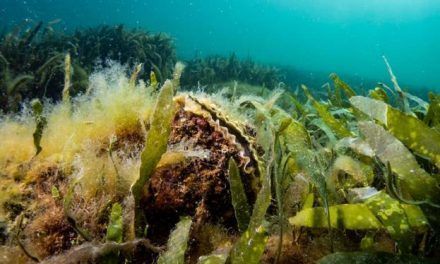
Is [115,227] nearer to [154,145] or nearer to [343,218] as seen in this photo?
[154,145]

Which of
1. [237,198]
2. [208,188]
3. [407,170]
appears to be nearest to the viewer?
[407,170]

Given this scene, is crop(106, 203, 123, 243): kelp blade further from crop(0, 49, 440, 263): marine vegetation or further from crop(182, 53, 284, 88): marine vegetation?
crop(182, 53, 284, 88): marine vegetation

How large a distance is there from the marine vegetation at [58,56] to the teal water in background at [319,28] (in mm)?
110779

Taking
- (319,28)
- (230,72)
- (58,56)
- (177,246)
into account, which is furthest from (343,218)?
(319,28)

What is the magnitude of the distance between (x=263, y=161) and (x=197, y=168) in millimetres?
366

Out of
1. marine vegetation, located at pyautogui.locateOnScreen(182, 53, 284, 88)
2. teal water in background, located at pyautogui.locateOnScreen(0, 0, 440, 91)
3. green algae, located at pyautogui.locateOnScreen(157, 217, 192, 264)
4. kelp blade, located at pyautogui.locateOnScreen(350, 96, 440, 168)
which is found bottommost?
green algae, located at pyautogui.locateOnScreen(157, 217, 192, 264)

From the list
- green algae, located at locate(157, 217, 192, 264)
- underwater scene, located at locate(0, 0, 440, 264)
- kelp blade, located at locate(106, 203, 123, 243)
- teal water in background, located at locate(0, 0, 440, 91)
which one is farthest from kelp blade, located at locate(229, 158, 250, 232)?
teal water in background, located at locate(0, 0, 440, 91)

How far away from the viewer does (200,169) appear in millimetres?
1672

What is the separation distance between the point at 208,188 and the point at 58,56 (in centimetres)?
431

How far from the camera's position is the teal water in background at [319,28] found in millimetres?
130375

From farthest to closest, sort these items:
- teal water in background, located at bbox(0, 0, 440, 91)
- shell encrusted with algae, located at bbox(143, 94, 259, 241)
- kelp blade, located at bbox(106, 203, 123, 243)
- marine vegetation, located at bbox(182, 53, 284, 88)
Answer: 1. teal water in background, located at bbox(0, 0, 440, 91)
2. marine vegetation, located at bbox(182, 53, 284, 88)
3. shell encrusted with algae, located at bbox(143, 94, 259, 241)
4. kelp blade, located at bbox(106, 203, 123, 243)

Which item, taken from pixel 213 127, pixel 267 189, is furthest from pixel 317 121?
pixel 267 189

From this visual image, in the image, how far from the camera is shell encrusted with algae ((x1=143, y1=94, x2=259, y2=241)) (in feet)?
5.16

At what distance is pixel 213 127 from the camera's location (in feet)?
5.86
